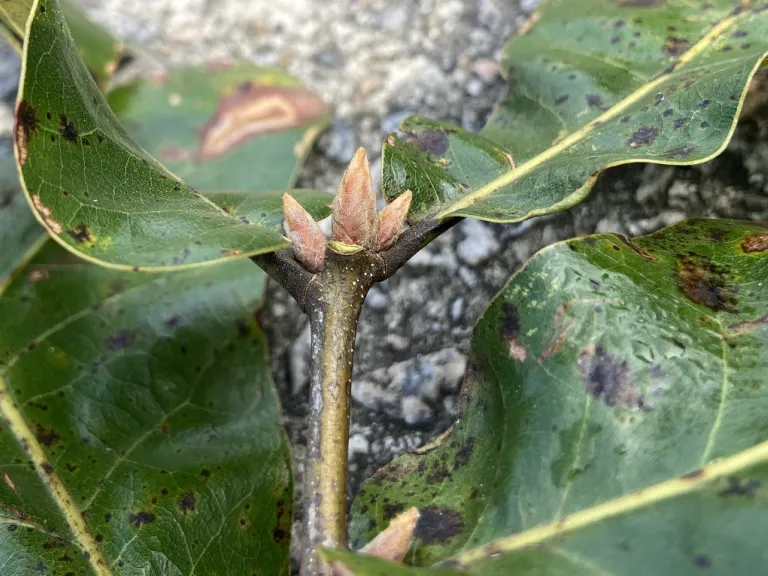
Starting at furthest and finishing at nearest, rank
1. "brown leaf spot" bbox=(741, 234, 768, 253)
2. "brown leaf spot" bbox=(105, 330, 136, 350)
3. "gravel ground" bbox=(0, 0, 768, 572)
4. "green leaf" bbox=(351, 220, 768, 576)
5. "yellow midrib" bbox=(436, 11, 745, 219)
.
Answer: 1. "gravel ground" bbox=(0, 0, 768, 572)
2. "brown leaf spot" bbox=(105, 330, 136, 350)
3. "yellow midrib" bbox=(436, 11, 745, 219)
4. "brown leaf spot" bbox=(741, 234, 768, 253)
5. "green leaf" bbox=(351, 220, 768, 576)

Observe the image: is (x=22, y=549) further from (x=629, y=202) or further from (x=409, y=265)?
(x=629, y=202)

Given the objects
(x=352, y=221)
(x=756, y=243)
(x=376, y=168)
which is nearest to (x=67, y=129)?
(x=352, y=221)

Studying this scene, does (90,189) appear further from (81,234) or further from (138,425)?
(138,425)

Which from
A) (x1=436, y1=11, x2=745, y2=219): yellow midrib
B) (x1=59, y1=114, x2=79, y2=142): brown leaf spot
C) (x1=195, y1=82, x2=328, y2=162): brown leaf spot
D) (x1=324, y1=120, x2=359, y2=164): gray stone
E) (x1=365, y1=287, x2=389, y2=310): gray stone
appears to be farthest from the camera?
(x1=324, y1=120, x2=359, y2=164): gray stone

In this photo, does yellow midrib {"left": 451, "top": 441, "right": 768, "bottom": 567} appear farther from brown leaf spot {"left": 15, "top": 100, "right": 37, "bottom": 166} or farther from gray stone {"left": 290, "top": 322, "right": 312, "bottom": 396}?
brown leaf spot {"left": 15, "top": 100, "right": 37, "bottom": 166}

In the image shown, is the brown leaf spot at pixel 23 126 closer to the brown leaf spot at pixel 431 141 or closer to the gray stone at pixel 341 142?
the brown leaf spot at pixel 431 141

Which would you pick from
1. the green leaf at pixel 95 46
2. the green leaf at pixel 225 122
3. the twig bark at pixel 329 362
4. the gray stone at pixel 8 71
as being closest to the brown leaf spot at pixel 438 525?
the twig bark at pixel 329 362

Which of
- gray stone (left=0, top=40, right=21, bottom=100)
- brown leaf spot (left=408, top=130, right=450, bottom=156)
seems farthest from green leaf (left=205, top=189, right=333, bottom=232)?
gray stone (left=0, top=40, right=21, bottom=100)
